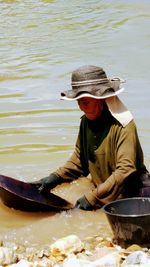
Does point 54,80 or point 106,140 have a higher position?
point 106,140

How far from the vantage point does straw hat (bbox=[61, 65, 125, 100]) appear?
569 cm

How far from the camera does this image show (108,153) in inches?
236

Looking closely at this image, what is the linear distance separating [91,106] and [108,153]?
1.54ft

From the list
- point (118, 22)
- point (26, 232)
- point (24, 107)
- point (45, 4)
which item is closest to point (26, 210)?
point (26, 232)

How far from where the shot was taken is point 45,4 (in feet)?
78.2

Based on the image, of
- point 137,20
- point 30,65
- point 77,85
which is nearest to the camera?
point 77,85

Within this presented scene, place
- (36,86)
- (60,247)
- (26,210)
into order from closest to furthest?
(60,247)
(26,210)
(36,86)

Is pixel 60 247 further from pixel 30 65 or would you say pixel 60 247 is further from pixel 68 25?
pixel 68 25

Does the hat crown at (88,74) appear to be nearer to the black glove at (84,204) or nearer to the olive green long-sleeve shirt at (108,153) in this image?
the olive green long-sleeve shirt at (108,153)

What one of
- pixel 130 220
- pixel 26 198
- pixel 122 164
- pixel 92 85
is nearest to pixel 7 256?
pixel 130 220

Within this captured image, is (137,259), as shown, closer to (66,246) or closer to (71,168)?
(66,246)

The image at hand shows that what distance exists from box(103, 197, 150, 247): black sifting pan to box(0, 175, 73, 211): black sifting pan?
956 millimetres

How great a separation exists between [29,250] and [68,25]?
14.1m

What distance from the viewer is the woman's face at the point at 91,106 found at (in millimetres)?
5773
